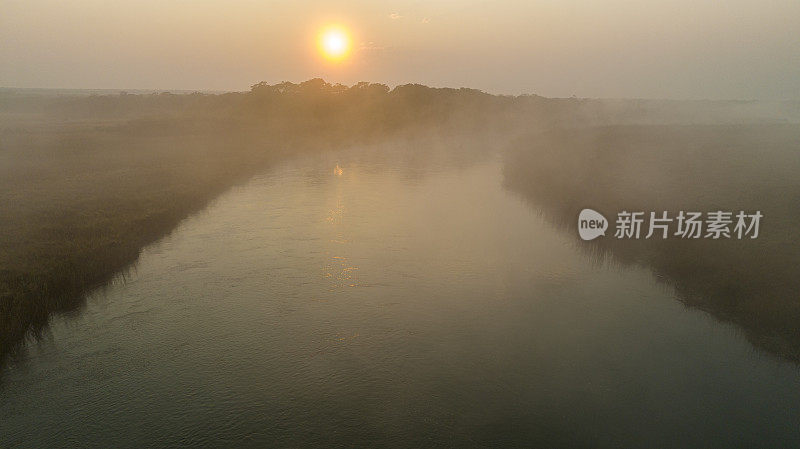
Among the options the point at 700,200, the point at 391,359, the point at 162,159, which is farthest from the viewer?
the point at 162,159

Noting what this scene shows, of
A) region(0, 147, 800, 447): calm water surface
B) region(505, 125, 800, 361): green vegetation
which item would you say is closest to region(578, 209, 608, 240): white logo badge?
region(505, 125, 800, 361): green vegetation

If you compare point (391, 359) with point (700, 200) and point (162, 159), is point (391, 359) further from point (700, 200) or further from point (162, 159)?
point (162, 159)

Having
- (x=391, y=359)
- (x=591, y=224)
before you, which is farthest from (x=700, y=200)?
(x=391, y=359)

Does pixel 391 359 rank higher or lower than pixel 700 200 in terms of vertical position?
lower

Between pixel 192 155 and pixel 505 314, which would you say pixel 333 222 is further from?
pixel 192 155

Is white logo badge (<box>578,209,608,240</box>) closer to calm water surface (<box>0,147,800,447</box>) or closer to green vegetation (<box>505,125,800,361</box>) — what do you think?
green vegetation (<box>505,125,800,361</box>)

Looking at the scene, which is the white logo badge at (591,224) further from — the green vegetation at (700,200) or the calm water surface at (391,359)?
the calm water surface at (391,359)

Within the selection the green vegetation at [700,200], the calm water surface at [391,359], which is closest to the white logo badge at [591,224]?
the green vegetation at [700,200]
